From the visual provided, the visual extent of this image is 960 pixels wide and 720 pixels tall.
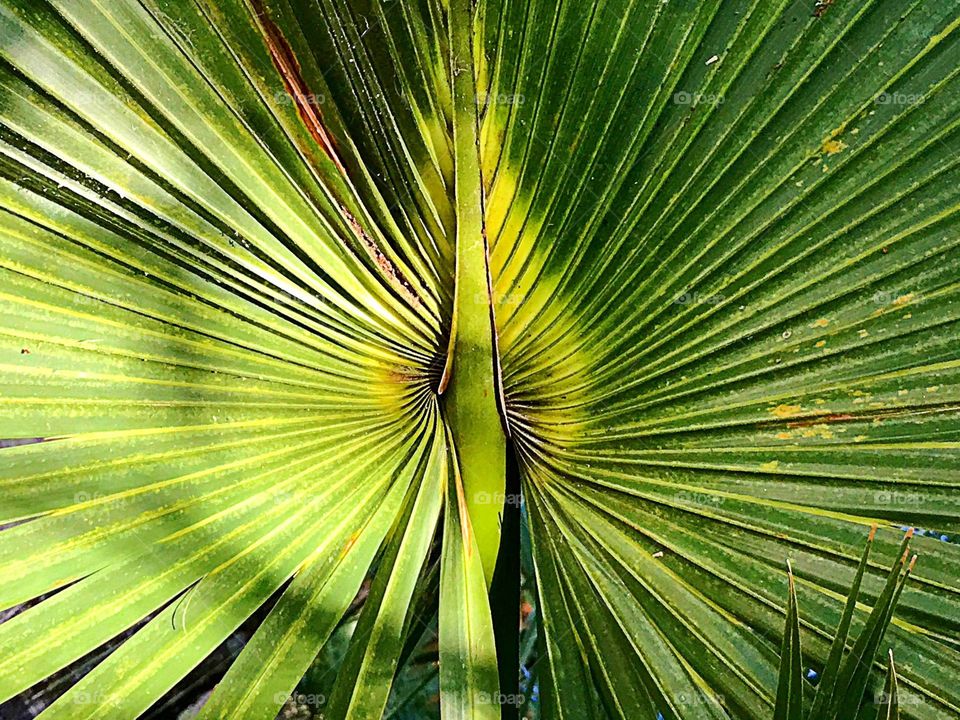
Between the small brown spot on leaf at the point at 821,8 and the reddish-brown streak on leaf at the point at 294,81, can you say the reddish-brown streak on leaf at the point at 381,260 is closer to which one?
the reddish-brown streak on leaf at the point at 294,81

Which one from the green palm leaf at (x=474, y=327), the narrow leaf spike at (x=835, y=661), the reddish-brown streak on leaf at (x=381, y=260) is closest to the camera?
the narrow leaf spike at (x=835, y=661)

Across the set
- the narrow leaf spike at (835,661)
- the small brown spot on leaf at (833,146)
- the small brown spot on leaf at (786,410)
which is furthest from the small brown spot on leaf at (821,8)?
the narrow leaf spike at (835,661)

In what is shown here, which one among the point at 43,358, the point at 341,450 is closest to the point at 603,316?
the point at 341,450

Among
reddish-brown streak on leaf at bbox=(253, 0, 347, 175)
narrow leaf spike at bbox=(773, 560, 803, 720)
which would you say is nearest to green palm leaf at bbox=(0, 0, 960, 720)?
reddish-brown streak on leaf at bbox=(253, 0, 347, 175)

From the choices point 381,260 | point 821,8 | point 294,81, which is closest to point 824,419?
point 821,8

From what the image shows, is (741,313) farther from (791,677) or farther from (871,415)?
(791,677)

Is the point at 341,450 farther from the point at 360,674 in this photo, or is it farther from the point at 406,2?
the point at 406,2

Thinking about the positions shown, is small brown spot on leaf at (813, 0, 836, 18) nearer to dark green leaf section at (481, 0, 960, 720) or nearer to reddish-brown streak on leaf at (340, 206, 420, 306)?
dark green leaf section at (481, 0, 960, 720)
